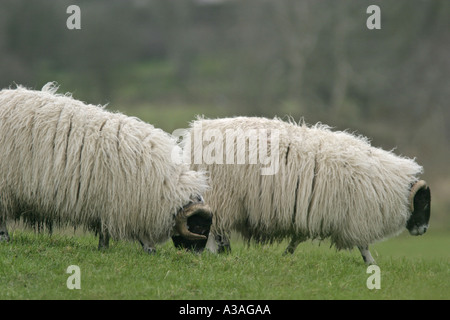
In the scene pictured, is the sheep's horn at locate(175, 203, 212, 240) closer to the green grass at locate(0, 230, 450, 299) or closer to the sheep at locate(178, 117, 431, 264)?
the green grass at locate(0, 230, 450, 299)

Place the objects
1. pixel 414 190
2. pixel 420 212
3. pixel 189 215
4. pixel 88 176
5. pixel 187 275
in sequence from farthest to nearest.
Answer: pixel 420 212 → pixel 414 190 → pixel 189 215 → pixel 88 176 → pixel 187 275

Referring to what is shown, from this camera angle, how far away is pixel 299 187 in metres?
9.02

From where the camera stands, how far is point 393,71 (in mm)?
35562

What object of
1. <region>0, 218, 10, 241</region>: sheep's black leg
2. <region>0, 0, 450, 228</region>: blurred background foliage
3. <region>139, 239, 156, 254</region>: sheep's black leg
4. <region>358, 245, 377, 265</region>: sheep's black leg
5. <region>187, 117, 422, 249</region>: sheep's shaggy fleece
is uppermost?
<region>0, 0, 450, 228</region>: blurred background foliage

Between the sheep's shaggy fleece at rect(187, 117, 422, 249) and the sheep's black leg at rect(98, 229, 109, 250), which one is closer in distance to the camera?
the sheep's black leg at rect(98, 229, 109, 250)

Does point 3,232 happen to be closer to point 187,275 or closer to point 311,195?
point 187,275

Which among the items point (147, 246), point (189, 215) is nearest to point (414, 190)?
point (189, 215)

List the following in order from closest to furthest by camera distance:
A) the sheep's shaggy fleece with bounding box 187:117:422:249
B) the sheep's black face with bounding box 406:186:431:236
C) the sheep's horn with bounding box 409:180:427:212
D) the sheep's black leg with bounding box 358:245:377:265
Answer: the sheep's shaggy fleece with bounding box 187:117:422:249 < the sheep's black leg with bounding box 358:245:377:265 < the sheep's horn with bounding box 409:180:427:212 < the sheep's black face with bounding box 406:186:431:236

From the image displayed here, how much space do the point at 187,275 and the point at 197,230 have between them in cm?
124

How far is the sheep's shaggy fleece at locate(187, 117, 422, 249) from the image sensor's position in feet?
29.5

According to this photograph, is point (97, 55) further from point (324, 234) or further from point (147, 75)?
point (324, 234)

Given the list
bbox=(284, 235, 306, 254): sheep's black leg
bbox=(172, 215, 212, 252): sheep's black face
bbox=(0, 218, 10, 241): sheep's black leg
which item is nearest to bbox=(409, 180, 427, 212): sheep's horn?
bbox=(284, 235, 306, 254): sheep's black leg

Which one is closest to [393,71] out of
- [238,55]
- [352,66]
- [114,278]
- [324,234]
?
[352,66]

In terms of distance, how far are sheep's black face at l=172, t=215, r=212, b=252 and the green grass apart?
0.19 metres
